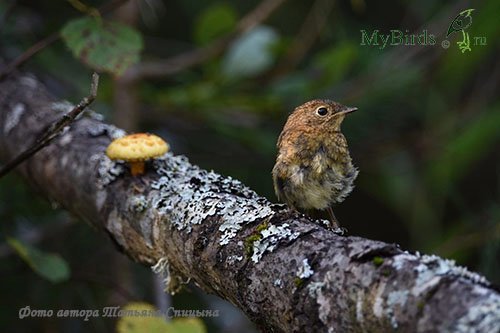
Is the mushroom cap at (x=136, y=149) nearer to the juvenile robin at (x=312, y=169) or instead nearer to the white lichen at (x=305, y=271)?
the juvenile robin at (x=312, y=169)

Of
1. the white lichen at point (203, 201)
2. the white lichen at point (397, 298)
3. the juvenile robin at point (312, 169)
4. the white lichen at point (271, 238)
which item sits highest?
the juvenile robin at point (312, 169)

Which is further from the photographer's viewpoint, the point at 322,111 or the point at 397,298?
the point at 322,111

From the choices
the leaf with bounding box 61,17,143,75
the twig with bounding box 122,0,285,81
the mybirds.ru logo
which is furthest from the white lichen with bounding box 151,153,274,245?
the mybirds.ru logo

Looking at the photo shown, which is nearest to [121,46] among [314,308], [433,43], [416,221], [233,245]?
[233,245]

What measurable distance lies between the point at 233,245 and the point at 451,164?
3426mm

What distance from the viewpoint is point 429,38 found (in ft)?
14.8

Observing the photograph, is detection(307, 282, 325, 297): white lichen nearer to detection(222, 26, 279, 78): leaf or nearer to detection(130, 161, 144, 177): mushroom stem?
detection(130, 161, 144, 177): mushroom stem

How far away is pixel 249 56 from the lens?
4391 mm

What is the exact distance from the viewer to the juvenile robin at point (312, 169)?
2.64 metres

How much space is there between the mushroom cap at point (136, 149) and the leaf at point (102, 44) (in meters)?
0.48

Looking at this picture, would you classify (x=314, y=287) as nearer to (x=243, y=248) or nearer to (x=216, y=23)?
(x=243, y=248)

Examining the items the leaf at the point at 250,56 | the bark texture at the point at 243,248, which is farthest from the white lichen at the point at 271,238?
the leaf at the point at 250,56

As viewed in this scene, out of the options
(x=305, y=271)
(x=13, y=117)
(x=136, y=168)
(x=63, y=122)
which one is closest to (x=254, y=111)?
(x=13, y=117)

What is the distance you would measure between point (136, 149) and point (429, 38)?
105 inches
